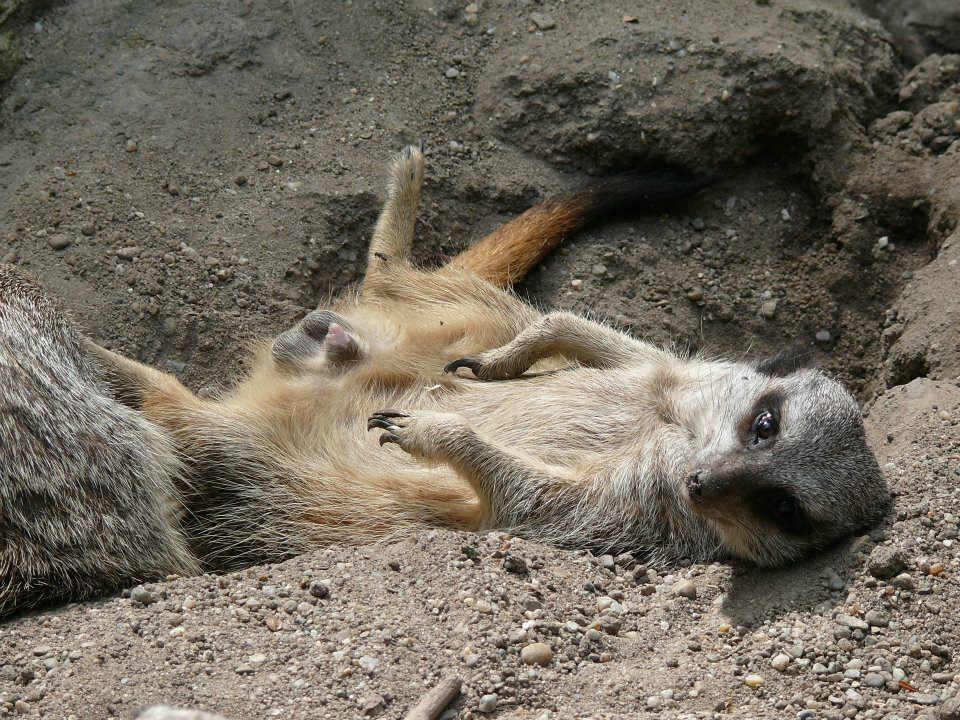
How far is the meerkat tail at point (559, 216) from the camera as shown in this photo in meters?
5.51

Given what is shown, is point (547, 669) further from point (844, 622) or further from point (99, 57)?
point (99, 57)

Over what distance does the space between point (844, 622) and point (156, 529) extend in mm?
2352

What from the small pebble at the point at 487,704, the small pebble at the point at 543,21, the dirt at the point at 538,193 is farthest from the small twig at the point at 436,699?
the small pebble at the point at 543,21

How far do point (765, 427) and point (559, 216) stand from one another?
1.97 metres

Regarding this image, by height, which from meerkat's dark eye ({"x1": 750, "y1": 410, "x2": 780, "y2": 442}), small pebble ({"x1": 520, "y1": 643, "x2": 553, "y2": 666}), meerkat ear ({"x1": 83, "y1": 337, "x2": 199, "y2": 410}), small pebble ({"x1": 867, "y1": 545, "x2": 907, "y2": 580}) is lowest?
small pebble ({"x1": 520, "y1": 643, "x2": 553, "y2": 666})

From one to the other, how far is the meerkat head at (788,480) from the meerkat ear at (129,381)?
213 centimetres

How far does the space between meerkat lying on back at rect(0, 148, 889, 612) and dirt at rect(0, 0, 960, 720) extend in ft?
0.74

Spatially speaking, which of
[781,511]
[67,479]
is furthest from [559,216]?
[67,479]

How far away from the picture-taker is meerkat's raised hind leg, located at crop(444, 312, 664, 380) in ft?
15.9

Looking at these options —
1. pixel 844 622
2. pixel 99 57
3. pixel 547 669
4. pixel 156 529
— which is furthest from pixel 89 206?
pixel 844 622

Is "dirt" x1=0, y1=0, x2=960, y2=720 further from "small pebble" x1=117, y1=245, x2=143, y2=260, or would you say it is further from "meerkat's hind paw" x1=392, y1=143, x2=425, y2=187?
"meerkat's hind paw" x1=392, y1=143, x2=425, y2=187

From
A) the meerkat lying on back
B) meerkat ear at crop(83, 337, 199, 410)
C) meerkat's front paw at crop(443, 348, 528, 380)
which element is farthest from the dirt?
meerkat's front paw at crop(443, 348, 528, 380)

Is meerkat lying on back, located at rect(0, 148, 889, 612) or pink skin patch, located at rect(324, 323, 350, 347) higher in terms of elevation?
pink skin patch, located at rect(324, 323, 350, 347)

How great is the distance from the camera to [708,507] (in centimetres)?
384
